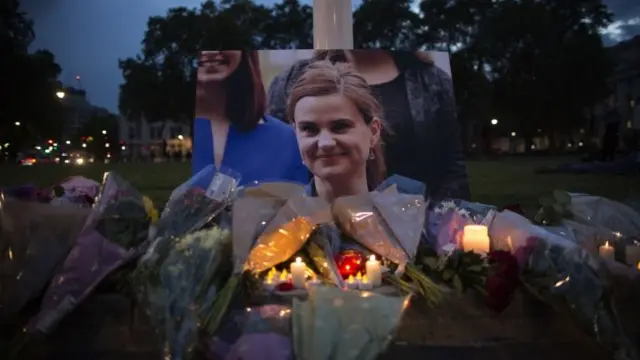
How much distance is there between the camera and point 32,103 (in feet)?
41.9

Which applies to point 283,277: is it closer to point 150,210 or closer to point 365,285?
point 365,285

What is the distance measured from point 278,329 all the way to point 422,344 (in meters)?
0.80

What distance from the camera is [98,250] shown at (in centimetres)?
405

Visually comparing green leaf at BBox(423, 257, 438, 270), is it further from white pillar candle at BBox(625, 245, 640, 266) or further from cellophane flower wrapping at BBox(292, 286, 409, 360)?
white pillar candle at BBox(625, 245, 640, 266)

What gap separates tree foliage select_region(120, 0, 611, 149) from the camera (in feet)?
68.1

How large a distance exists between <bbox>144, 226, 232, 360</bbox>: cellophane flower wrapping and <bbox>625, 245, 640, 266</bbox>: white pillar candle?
8.38 feet

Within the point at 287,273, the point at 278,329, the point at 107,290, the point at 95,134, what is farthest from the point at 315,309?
the point at 95,134

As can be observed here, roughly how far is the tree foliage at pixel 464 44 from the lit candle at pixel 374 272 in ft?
49.7

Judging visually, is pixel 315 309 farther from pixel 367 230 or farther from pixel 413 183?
pixel 413 183

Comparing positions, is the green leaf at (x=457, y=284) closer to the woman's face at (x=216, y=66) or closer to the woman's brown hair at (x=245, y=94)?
the woman's brown hair at (x=245, y=94)

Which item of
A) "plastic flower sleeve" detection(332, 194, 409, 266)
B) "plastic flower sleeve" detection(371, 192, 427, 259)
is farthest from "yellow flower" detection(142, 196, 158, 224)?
"plastic flower sleeve" detection(371, 192, 427, 259)

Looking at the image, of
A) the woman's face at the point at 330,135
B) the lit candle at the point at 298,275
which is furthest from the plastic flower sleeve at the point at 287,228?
the woman's face at the point at 330,135

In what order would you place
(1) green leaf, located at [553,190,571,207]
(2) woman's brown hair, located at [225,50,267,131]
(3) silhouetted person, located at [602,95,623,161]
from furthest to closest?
(3) silhouetted person, located at [602,95,623,161]
(2) woman's brown hair, located at [225,50,267,131]
(1) green leaf, located at [553,190,571,207]

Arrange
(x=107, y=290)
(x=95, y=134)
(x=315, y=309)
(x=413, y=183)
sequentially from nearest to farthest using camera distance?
(x=315, y=309)
(x=107, y=290)
(x=413, y=183)
(x=95, y=134)
